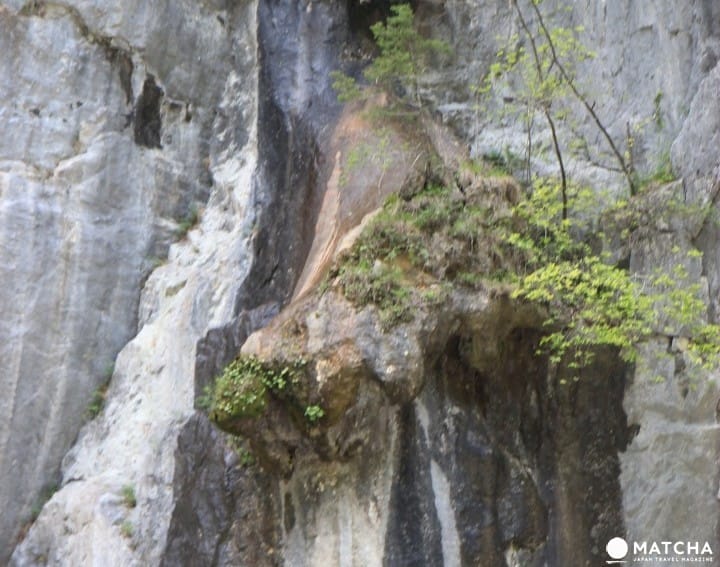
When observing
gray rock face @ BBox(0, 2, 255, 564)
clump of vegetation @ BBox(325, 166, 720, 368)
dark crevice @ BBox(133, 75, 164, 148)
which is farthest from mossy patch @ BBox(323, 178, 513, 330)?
dark crevice @ BBox(133, 75, 164, 148)

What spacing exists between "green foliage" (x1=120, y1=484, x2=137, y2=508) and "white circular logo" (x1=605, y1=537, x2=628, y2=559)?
449cm

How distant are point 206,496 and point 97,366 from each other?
108 inches

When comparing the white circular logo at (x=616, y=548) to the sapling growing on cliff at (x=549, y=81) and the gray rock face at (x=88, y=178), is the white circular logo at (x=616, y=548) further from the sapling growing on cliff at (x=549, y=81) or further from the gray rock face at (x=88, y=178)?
the gray rock face at (x=88, y=178)

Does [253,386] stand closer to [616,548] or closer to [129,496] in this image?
[129,496]

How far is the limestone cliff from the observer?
836cm

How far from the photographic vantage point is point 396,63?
33.7ft

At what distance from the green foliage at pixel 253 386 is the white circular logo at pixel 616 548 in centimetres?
323

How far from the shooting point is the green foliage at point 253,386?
8.07 meters

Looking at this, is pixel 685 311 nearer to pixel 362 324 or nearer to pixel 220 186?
pixel 362 324

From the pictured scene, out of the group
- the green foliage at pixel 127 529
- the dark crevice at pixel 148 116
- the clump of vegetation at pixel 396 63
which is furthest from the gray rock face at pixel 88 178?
the clump of vegetation at pixel 396 63

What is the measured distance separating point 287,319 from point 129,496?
2.80 m

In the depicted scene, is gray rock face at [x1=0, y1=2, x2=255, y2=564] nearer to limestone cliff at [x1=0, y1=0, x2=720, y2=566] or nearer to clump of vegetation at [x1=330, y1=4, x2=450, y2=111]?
limestone cliff at [x1=0, y1=0, x2=720, y2=566]

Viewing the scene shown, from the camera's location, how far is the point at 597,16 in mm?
10953

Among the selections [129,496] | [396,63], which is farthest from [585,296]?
[129,496]
